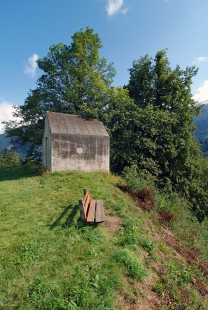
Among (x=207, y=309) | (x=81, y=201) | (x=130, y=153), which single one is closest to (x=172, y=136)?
(x=130, y=153)

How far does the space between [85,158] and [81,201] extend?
7.04 m

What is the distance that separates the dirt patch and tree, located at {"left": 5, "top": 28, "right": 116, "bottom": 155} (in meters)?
13.6

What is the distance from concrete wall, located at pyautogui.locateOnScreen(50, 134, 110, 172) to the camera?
11359 millimetres

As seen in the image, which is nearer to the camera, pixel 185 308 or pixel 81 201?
pixel 185 308

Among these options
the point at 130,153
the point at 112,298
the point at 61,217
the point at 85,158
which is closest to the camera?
the point at 112,298

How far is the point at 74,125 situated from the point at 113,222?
8412 millimetres

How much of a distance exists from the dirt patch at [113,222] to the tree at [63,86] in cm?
1360

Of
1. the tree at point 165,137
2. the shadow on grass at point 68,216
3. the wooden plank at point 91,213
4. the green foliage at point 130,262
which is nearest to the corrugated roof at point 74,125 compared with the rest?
the tree at point 165,137

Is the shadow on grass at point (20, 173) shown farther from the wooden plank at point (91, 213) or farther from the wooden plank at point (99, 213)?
the wooden plank at point (99, 213)

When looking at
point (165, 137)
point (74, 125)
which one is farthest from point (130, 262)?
point (165, 137)

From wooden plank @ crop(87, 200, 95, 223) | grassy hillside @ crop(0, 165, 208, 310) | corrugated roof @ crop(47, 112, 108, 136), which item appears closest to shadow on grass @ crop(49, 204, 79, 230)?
grassy hillside @ crop(0, 165, 208, 310)

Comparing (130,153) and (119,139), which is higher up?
(119,139)

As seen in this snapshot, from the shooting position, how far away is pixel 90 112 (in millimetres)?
14688

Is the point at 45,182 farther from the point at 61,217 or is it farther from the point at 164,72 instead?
the point at 164,72
